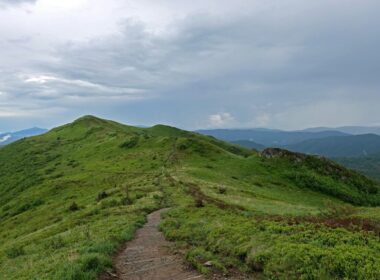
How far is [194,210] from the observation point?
3062cm

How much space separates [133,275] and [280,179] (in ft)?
193

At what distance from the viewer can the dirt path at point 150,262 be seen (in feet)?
50.5

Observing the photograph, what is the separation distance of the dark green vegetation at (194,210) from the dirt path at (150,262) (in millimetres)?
665

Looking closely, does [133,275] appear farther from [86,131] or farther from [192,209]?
[86,131]

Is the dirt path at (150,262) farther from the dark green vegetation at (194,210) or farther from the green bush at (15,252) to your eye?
the green bush at (15,252)

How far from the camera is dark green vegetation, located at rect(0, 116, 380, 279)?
15.3 metres

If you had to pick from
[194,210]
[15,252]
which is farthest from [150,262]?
[15,252]

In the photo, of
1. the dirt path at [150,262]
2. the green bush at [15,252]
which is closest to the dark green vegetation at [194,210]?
the green bush at [15,252]

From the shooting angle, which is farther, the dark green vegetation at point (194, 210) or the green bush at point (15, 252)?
the green bush at point (15, 252)

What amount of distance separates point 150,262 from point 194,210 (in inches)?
522

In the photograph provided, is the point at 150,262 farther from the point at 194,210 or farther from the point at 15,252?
the point at 15,252

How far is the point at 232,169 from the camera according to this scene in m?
72.2

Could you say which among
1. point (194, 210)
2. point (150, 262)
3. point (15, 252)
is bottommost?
point (15, 252)

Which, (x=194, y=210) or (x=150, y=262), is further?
(x=194, y=210)
